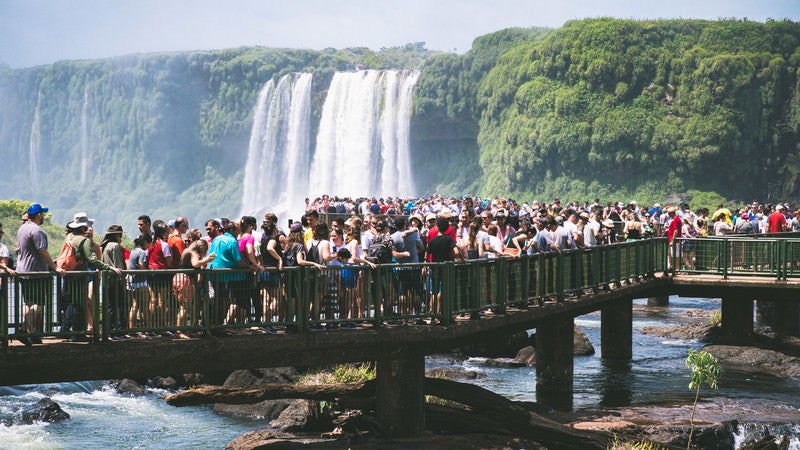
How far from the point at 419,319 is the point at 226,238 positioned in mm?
3701

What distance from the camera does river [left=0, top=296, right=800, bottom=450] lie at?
69.7 feet

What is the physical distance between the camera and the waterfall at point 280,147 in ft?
357

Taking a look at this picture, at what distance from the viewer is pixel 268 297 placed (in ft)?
49.0

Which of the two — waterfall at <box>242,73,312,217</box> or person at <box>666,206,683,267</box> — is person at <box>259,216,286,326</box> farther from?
waterfall at <box>242,73,312,217</box>

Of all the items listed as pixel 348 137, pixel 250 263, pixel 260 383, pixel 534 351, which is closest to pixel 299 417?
pixel 260 383

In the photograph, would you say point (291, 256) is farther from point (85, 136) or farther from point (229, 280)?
point (85, 136)

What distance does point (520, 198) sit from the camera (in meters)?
89.8

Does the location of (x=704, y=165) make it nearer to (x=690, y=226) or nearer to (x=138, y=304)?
(x=690, y=226)

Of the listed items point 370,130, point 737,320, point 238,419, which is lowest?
point 238,419

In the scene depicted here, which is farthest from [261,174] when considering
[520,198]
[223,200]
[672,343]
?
[672,343]

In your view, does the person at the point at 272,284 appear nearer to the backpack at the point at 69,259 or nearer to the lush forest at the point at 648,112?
the backpack at the point at 69,259

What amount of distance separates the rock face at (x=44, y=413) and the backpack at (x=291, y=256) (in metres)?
9.67

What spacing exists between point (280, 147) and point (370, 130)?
1465 cm

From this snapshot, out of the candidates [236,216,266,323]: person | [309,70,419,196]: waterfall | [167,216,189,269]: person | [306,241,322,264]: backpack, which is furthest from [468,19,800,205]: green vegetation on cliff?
[236,216,266,323]: person
